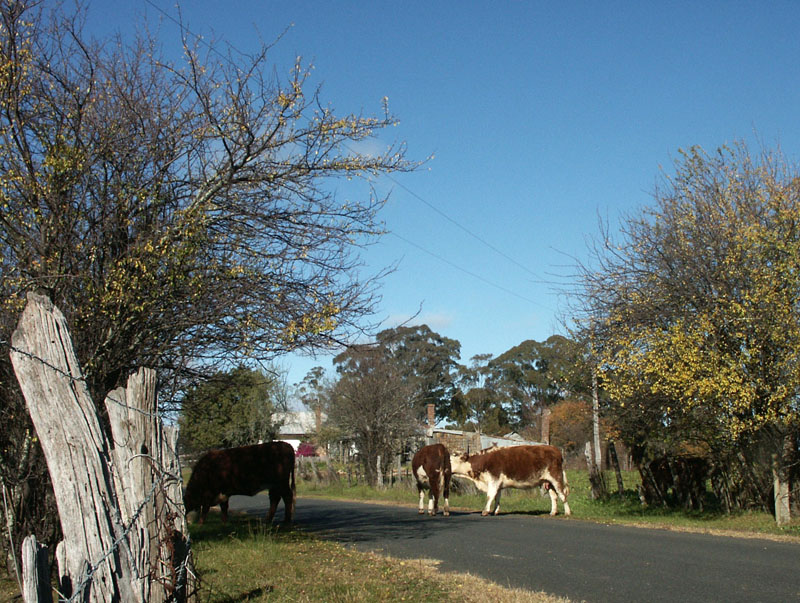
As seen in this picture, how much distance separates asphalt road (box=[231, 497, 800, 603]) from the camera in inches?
324

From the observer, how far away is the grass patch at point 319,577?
761 cm

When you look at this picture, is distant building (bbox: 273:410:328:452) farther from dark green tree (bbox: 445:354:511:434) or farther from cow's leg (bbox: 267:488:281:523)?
cow's leg (bbox: 267:488:281:523)

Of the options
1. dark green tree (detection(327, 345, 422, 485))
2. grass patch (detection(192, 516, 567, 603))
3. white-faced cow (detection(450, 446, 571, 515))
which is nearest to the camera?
grass patch (detection(192, 516, 567, 603))

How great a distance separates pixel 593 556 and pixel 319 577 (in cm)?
410

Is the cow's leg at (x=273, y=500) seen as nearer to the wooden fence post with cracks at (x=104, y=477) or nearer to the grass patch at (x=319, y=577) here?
the grass patch at (x=319, y=577)

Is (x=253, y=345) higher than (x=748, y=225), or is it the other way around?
(x=748, y=225)

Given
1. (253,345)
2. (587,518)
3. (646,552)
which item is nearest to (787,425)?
(587,518)

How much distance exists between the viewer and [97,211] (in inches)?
378

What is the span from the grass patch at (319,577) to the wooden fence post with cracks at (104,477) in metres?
1.29

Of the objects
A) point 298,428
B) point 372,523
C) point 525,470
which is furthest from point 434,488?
point 298,428

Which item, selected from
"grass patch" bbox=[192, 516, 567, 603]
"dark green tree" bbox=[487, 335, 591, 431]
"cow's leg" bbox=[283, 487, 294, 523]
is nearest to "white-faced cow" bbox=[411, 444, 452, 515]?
"cow's leg" bbox=[283, 487, 294, 523]

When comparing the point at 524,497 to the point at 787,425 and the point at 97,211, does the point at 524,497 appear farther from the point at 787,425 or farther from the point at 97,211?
the point at 97,211

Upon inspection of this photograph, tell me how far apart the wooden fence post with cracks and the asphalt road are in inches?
186

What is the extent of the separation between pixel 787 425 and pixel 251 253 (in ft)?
37.8
